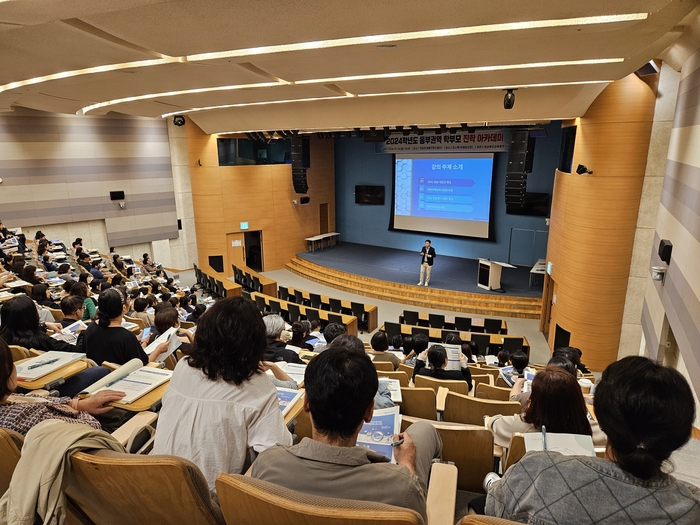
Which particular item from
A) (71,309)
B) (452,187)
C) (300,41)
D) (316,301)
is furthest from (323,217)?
(300,41)

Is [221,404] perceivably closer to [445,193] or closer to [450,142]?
[450,142]

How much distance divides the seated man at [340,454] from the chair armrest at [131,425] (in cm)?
85

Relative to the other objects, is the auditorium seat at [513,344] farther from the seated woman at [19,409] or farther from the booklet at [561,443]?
the seated woman at [19,409]

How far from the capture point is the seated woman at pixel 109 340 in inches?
128

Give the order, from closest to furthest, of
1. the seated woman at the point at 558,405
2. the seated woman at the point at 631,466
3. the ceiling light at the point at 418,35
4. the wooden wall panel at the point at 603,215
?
the seated woman at the point at 631,466, the seated woman at the point at 558,405, the ceiling light at the point at 418,35, the wooden wall panel at the point at 603,215

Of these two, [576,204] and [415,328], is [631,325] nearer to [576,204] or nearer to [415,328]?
[576,204]

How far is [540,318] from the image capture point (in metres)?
11.1

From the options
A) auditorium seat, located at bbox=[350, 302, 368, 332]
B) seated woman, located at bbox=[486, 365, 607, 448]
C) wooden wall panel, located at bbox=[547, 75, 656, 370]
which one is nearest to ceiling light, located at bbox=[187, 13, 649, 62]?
seated woman, located at bbox=[486, 365, 607, 448]

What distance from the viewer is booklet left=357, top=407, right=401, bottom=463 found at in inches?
71.9

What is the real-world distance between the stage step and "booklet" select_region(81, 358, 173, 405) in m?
10.3

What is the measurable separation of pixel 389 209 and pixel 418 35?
45.0ft

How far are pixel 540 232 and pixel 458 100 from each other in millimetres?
6945

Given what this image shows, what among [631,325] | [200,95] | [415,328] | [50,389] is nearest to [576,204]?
[631,325]

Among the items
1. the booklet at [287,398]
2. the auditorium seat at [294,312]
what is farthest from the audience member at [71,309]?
the auditorium seat at [294,312]
